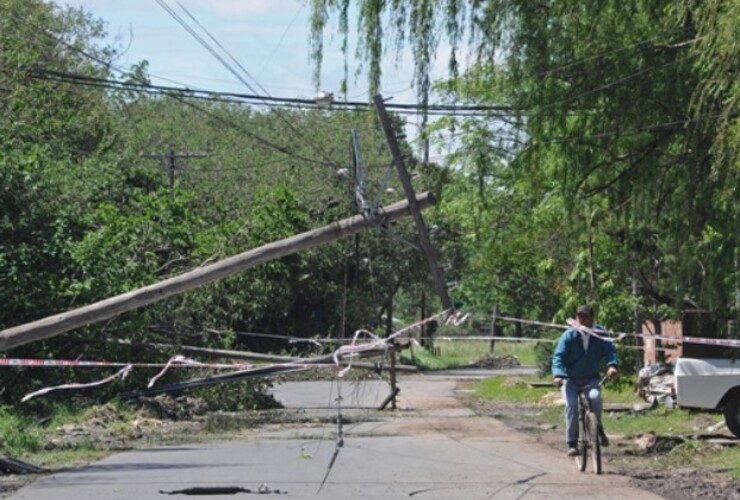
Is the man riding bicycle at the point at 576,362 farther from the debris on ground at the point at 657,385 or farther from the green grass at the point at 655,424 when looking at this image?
the debris on ground at the point at 657,385

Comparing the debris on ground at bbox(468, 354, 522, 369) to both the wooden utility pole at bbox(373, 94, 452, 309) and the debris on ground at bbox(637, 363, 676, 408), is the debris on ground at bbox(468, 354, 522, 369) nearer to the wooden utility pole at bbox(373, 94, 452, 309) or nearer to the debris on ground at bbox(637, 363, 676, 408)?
the debris on ground at bbox(637, 363, 676, 408)

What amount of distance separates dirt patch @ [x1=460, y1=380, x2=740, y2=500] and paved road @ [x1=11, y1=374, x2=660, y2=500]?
0.33 meters

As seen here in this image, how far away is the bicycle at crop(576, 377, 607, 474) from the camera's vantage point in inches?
522

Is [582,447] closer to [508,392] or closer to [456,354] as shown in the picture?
[508,392]

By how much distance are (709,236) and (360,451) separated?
5.46 m

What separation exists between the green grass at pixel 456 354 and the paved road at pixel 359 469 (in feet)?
92.4

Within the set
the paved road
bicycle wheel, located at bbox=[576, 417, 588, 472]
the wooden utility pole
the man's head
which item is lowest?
the paved road

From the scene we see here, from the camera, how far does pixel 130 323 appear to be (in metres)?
22.2

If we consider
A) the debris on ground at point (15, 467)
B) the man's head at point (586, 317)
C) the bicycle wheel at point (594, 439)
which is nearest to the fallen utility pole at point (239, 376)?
the man's head at point (586, 317)

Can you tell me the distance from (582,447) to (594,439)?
1.10 ft

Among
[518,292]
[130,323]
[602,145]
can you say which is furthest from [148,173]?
[518,292]

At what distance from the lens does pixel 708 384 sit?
62.2 feet

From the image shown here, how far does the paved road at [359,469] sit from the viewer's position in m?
11.7

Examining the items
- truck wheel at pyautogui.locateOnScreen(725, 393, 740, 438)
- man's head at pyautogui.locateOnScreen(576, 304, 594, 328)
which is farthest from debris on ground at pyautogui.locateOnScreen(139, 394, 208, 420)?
man's head at pyautogui.locateOnScreen(576, 304, 594, 328)
